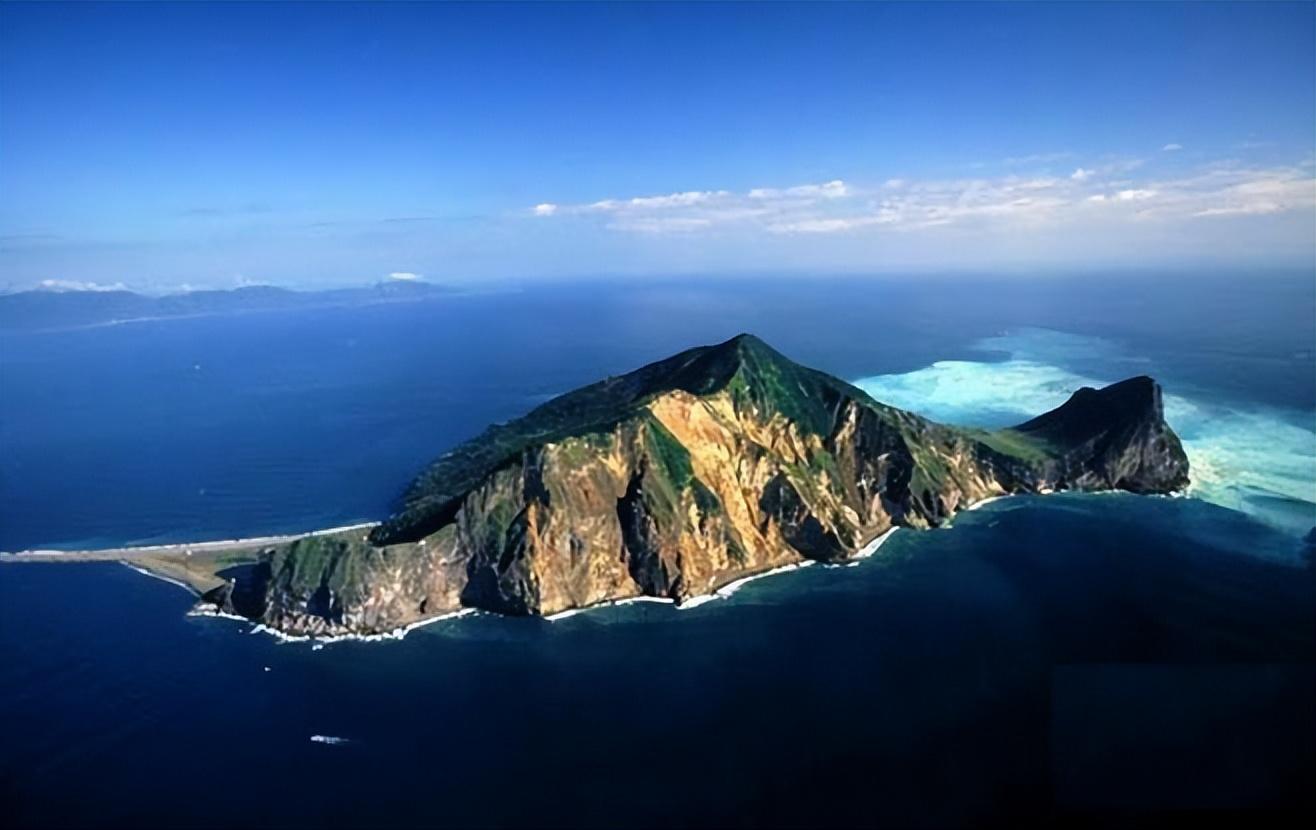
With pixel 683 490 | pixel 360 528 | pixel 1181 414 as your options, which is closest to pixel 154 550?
pixel 360 528

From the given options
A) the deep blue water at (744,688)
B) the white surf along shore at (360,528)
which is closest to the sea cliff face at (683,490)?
the white surf along shore at (360,528)

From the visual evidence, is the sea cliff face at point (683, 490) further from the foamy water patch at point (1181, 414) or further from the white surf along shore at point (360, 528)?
the foamy water patch at point (1181, 414)

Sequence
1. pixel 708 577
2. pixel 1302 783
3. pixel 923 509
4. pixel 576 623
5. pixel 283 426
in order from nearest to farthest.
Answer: pixel 1302 783, pixel 576 623, pixel 708 577, pixel 923 509, pixel 283 426

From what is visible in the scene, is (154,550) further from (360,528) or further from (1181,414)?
(1181,414)

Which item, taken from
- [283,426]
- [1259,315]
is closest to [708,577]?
[283,426]

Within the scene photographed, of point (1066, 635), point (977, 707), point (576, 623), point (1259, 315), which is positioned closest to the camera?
point (977, 707)

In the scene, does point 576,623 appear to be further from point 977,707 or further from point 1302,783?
point 1302,783

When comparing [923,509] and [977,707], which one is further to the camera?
[923,509]
